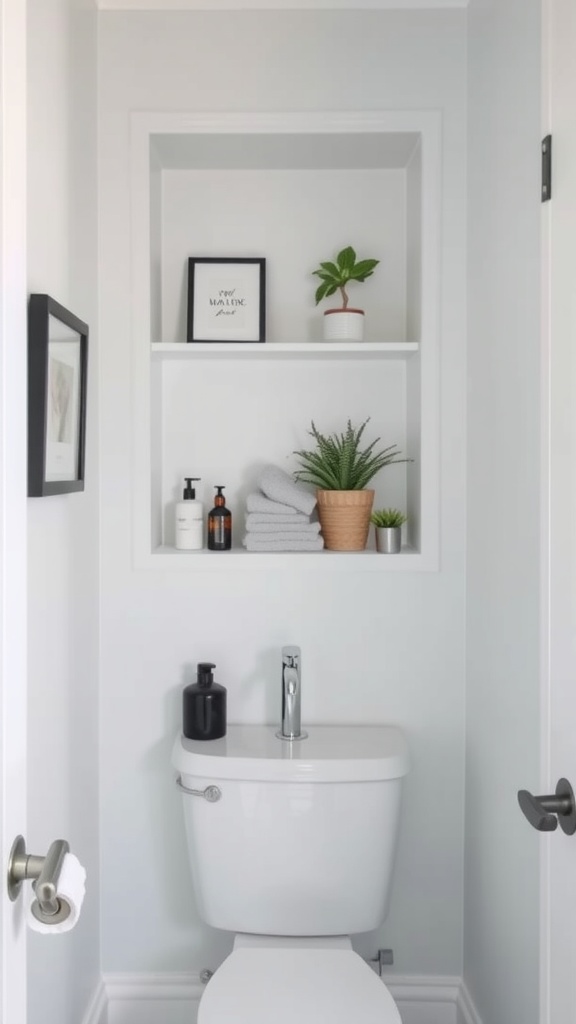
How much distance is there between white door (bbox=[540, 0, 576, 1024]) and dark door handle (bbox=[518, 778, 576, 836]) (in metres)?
0.02

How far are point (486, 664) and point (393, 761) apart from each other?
277mm

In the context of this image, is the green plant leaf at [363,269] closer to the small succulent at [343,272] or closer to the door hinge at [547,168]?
the small succulent at [343,272]

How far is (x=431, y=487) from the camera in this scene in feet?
6.07

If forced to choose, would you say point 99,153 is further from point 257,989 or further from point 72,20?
point 257,989

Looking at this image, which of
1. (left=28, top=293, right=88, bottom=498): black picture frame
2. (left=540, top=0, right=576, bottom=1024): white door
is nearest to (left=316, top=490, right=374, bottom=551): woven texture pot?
(left=28, top=293, right=88, bottom=498): black picture frame

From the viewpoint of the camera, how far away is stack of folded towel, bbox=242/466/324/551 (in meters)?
1.86

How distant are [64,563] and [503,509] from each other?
83 cm

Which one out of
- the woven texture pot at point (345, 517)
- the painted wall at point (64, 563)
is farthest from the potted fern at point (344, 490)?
the painted wall at point (64, 563)

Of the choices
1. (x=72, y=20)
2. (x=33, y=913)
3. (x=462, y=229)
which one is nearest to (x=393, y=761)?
(x=33, y=913)

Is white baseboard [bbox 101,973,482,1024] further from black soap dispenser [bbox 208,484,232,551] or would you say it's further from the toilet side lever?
black soap dispenser [bbox 208,484,232,551]

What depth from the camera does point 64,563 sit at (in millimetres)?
1543

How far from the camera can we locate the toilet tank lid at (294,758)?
168 centimetres

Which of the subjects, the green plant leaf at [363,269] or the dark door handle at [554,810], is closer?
the dark door handle at [554,810]

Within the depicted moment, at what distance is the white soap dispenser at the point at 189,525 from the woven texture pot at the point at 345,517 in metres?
0.28
